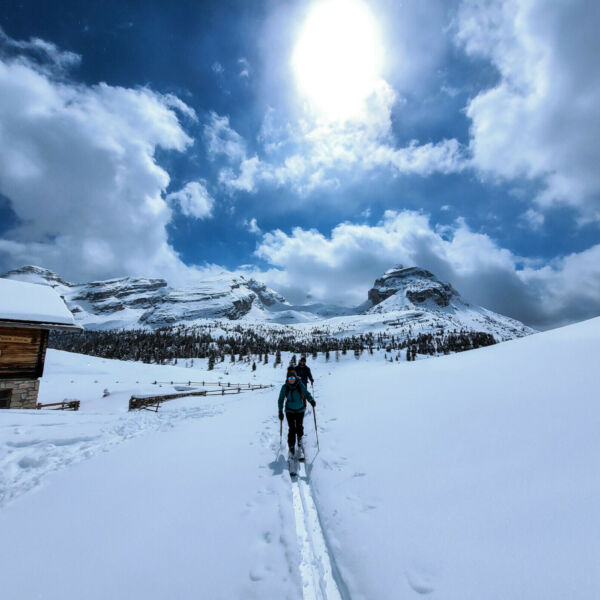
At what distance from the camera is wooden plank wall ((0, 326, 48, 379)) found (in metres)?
13.9

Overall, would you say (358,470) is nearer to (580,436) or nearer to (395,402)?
(580,436)

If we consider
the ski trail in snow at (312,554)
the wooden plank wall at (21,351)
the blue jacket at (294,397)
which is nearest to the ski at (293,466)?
the ski trail in snow at (312,554)

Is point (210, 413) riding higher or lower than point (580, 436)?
lower

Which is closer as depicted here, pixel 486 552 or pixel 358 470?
pixel 486 552

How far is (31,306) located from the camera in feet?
48.2

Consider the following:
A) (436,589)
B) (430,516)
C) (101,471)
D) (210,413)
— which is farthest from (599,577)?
(210,413)

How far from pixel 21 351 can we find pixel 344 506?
1859 cm

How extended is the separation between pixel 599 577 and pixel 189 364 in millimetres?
101786

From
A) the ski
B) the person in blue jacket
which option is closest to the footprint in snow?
the ski

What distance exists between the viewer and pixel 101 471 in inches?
235

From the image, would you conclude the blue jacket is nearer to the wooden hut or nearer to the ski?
the ski

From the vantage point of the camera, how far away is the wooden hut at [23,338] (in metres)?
13.8

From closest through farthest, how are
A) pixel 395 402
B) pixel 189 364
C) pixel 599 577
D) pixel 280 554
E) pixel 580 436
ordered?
1. pixel 599 577
2. pixel 280 554
3. pixel 580 436
4. pixel 395 402
5. pixel 189 364

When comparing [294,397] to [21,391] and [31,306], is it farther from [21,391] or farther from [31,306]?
[31,306]
